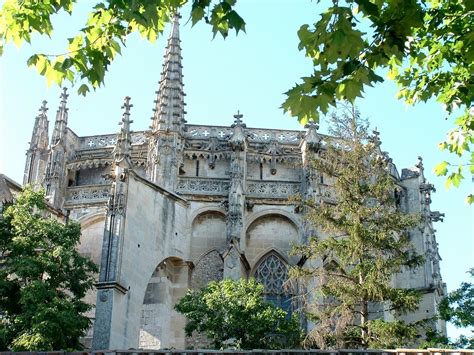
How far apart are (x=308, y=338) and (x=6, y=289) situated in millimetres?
7575

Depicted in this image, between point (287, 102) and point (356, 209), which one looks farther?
point (356, 209)

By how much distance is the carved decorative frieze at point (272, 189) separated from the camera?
1210 inches

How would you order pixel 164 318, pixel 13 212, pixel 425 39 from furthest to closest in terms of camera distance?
pixel 164 318
pixel 13 212
pixel 425 39

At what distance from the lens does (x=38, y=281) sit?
19.0 metres

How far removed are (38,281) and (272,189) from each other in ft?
44.8

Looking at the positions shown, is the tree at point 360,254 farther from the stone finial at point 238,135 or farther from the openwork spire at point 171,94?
the openwork spire at point 171,94

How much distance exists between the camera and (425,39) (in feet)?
30.8

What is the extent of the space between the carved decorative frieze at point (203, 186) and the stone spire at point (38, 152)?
6.33 meters

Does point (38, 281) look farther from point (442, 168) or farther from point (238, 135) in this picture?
point (238, 135)

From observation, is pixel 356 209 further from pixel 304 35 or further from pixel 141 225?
pixel 304 35

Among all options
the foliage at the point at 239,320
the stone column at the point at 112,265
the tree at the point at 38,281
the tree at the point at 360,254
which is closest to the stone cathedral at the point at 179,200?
the stone column at the point at 112,265

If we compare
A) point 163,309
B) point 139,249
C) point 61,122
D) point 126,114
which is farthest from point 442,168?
point 61,122

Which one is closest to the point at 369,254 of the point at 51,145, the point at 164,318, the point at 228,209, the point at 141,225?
the point at 141,225

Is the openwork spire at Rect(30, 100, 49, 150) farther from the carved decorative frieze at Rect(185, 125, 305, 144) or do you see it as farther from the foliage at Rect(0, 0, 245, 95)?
the foliage at Rect(0, 0, 245, 95)
